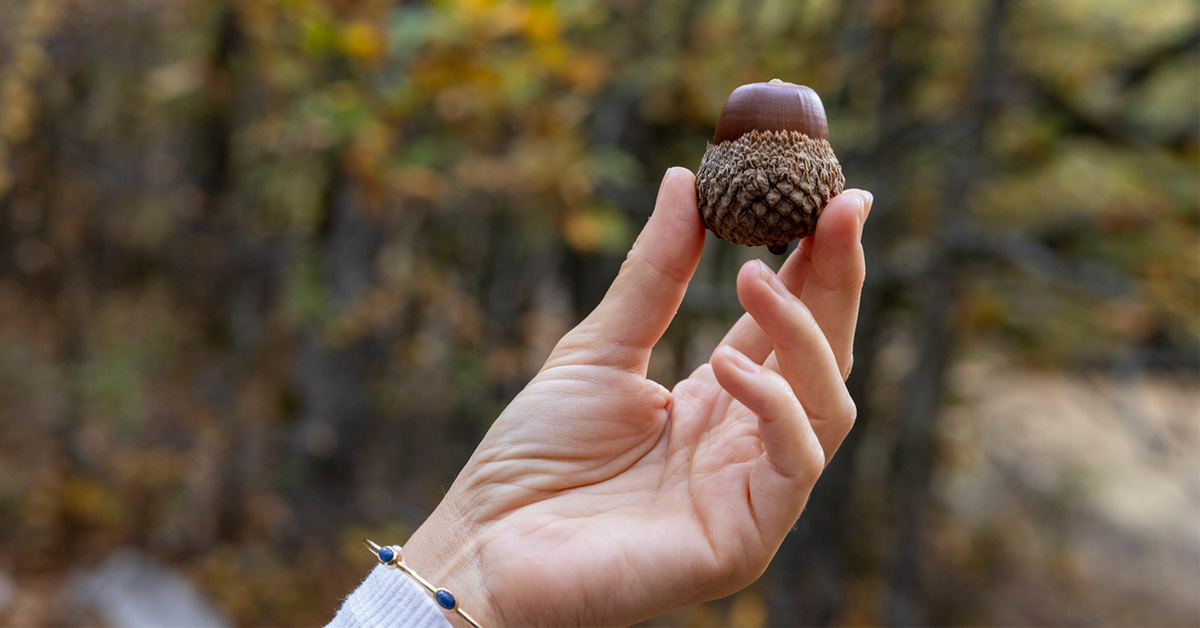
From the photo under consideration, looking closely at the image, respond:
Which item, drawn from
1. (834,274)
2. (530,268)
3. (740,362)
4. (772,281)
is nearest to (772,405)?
(740,362)

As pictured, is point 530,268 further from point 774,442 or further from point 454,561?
point 774,442

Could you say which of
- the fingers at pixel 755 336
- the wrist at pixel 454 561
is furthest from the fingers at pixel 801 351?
the wrist at pixel 454 561

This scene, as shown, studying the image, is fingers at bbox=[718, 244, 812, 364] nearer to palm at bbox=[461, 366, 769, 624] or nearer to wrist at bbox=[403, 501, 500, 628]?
palm at bbox=[461, 366, 769, 624]

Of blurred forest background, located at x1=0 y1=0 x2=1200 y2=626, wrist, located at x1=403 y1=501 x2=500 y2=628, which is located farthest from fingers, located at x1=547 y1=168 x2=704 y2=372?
blurred forest background, located at x1=0 y1=0 x2=1200 y2=626

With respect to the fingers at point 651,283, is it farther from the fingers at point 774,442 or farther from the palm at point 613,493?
the fingers at point 774,442

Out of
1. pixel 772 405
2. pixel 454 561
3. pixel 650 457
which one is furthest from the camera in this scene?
pixel 650 457

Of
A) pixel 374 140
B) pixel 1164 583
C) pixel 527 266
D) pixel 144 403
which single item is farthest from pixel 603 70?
pixel 1164 583

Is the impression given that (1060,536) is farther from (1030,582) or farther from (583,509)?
(583,509)

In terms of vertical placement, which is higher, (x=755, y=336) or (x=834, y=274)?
(x=834, y=274)
